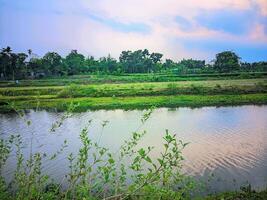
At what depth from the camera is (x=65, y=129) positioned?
52.1ft

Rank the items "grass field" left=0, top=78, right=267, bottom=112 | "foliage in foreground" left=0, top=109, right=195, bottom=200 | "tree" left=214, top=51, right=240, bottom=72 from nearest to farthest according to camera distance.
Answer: "foliage in foreground" left=0, top=109, right=195, bottom=200 < "grass field" left=0, top=78, right=267, bottom=112 < "tree" left=214, top=51, right=240, bottom=72

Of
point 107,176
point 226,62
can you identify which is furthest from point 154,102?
point 226,62

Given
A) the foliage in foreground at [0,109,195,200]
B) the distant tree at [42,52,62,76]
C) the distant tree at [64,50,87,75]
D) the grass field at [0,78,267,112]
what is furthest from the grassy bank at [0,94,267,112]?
the distant tree at [64,50,87,75]

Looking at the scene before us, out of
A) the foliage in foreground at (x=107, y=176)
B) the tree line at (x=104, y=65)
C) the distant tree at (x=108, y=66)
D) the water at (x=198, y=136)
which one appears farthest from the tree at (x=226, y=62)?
the foliage in foreground at (x=107, y=176)

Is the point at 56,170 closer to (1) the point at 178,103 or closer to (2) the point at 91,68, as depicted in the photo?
(1) the point at 178,103

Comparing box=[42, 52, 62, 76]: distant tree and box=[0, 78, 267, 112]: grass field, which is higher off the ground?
box=[42, 52, 62, 76]: distant tree

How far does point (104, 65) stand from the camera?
2392 inches

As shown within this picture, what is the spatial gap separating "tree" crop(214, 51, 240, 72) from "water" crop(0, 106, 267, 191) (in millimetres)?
33389

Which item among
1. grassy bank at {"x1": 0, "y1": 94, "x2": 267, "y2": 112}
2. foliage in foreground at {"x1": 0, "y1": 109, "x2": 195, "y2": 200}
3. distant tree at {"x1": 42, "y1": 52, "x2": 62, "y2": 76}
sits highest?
distant tree at {"x1": 42, "y1": 52, "x2": 62, "y2": 76}

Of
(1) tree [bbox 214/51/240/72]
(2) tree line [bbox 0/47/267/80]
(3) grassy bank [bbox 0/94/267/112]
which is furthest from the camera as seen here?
(1) tree [bbox 214/51/240/72]

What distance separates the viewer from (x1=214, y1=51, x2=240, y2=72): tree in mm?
53456

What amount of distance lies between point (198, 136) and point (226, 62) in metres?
43.8

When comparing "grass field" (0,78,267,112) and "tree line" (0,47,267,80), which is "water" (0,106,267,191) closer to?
"grass field" (0,78,267,112)

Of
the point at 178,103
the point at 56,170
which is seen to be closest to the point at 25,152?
the point at 56,170
